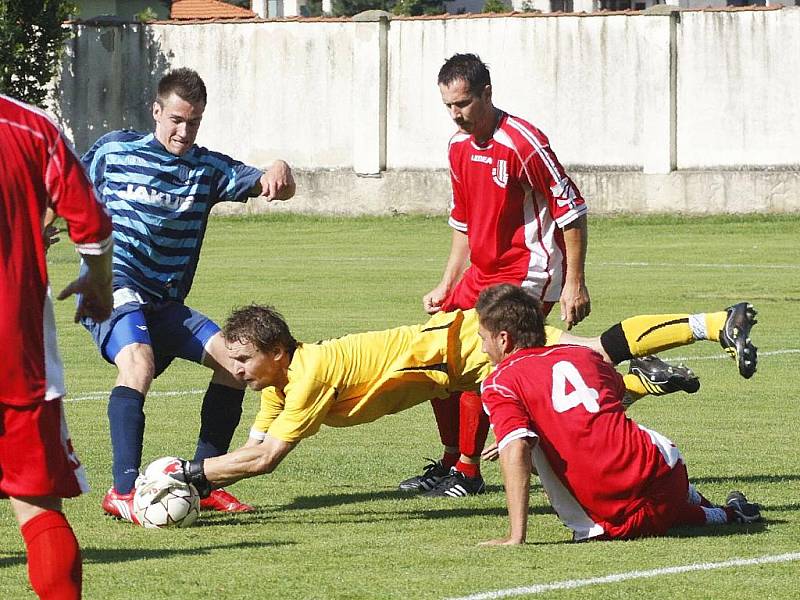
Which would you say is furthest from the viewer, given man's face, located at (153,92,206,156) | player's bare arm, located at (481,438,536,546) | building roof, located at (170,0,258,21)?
building roof, located at (170,0,258,21)

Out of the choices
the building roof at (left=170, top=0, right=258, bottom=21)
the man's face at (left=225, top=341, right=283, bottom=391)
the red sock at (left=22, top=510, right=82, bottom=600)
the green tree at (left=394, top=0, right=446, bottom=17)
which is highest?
the green tree at (left=394, top=0, right=446, bottom=17)

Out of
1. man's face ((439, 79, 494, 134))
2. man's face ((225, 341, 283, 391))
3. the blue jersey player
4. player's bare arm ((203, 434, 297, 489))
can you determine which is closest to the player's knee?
the blue jersey player

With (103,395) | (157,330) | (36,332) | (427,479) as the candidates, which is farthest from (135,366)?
(103,395)

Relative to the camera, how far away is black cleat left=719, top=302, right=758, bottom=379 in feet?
26.6

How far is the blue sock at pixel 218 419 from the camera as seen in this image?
8695 millimetres

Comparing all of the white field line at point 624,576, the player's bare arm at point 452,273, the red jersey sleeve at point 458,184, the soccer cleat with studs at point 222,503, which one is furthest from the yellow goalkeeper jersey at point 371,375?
the white field line at point 624,576

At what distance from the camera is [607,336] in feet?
27.7

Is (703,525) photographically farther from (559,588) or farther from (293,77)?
(293,77)

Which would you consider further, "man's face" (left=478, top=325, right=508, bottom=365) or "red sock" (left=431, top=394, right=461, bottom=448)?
"red sock" (left=431, top=394, right=461, bottom=448)

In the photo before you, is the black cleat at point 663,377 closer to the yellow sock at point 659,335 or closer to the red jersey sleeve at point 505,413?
the yellow sock at point 659,335

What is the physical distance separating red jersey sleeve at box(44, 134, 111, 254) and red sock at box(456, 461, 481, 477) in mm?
4193

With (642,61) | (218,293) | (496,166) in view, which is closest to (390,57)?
(642,61)

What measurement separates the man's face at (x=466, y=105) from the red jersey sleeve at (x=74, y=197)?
382 cm

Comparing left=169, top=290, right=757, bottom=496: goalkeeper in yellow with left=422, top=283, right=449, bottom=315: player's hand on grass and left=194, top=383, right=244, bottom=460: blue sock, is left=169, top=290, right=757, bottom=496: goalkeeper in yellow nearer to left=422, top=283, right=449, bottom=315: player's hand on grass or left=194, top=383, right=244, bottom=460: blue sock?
left=194, top=383, right=244, bottom=460: blue sock
